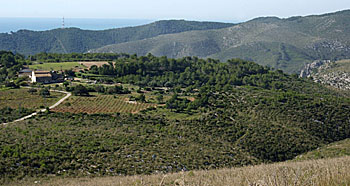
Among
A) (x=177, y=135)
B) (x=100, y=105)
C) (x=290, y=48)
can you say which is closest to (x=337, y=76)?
(x=290, y=48)

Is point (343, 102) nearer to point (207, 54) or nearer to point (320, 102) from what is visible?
point (320, 102)

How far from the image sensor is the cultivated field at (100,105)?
3756cm

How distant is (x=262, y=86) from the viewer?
63.2m

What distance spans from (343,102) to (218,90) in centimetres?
1937

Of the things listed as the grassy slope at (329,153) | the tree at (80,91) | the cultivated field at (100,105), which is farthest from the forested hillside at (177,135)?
the grassy slope at (329,153)

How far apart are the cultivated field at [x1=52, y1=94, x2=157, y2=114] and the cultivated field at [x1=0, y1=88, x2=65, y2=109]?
7.79 ft

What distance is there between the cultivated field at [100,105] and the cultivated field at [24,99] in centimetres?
237

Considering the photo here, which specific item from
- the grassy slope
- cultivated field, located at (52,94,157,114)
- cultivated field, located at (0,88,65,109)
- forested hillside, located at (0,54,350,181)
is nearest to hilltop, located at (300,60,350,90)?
forested hillside, located at (0,54,350,181)

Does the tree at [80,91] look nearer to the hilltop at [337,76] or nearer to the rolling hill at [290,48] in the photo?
the hilltop at [337,76]

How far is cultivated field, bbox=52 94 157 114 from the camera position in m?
37.6

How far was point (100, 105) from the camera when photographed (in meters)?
40.7

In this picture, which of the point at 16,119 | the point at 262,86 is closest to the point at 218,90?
the point at 262,86

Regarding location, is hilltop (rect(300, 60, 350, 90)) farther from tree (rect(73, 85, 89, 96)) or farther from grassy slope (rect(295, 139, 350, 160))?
tree (rect(73, 85, 89, 96))

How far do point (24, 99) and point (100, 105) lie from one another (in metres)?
10.6
